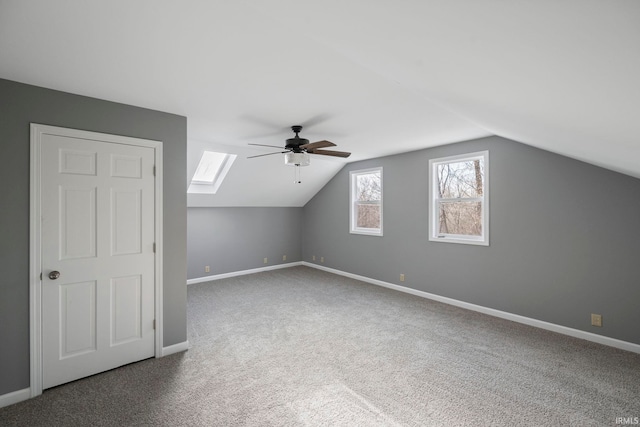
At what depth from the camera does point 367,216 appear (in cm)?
600

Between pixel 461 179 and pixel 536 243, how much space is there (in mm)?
1326

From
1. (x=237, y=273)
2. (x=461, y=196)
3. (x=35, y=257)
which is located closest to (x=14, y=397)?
(x=35, y=257)

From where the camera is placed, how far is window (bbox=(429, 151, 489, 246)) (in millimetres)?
4160

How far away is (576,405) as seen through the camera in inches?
85.5

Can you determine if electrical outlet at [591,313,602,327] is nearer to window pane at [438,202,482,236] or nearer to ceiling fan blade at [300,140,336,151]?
window pane at [438,202,482,236]

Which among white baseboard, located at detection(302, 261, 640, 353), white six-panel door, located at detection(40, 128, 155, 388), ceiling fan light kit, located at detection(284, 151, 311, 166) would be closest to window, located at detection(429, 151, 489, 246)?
white baseboard, located at detection(302, 261, 640, 353)

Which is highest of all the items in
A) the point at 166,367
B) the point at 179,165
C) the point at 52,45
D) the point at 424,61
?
the point at 52,45

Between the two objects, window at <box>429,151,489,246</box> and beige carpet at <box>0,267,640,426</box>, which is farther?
window at <box>429,151,489,246</box>

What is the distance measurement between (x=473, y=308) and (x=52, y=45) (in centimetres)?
507

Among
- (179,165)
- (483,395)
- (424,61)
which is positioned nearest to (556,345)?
(483,395)

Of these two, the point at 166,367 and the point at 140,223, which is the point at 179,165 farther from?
the point at 166,367

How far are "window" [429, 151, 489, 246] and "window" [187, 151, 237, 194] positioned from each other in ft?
11.3

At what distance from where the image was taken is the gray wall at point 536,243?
3.08m

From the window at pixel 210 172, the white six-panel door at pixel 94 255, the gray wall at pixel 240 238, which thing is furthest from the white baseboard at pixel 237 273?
the white six-panel door at pixel 94 255
